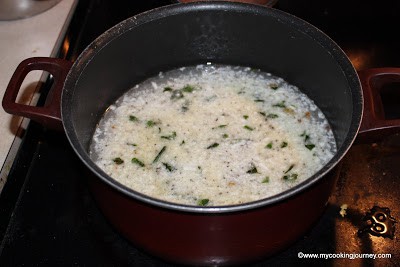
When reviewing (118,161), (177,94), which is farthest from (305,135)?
(118,161)

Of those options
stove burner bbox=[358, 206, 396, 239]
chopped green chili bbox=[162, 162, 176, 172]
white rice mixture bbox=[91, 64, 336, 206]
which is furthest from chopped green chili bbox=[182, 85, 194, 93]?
stove burner bbox=[358, 206, 396, 239]

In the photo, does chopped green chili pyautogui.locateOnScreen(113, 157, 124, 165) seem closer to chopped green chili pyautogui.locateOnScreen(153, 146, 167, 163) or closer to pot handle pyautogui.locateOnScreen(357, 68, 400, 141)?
chopped green chili pyautogui.locateOnScreen(153, 146, 167, 163)

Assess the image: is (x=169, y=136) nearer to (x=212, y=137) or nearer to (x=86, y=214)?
(x=212, y=137)

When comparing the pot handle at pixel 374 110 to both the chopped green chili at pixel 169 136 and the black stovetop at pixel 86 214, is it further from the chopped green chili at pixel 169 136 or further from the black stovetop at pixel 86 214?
the chopped green chili at pixel 169 136

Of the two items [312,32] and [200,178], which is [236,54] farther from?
[200,178]

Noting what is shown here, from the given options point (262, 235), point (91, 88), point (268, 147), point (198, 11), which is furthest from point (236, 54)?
point (262, 235)

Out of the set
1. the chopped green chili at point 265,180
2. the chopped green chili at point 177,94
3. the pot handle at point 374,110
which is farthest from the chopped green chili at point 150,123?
the pot handle at point 374,110
